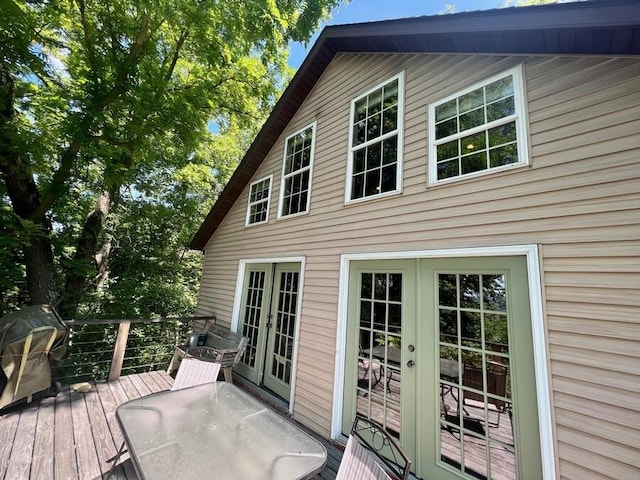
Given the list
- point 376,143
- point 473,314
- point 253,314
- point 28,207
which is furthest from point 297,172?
point 28,207

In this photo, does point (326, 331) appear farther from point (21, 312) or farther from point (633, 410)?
point (21, 312)

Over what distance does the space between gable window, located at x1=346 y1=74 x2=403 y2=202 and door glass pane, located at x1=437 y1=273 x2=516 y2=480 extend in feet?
4.72

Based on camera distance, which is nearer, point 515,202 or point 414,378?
point 515,202

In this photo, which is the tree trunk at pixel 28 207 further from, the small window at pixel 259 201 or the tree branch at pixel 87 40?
the small window at pixel 259 201

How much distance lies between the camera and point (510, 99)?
8.34 ft

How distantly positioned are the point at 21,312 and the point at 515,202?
5.81m

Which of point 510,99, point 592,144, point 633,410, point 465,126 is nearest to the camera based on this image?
point 633,410

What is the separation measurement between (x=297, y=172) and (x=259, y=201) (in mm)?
1324

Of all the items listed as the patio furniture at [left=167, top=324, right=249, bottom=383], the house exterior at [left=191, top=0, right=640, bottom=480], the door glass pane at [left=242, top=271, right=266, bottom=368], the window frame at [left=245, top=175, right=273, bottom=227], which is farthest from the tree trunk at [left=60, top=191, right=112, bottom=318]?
the house exterior at [left=191, top=0, right=640, bottom=480]

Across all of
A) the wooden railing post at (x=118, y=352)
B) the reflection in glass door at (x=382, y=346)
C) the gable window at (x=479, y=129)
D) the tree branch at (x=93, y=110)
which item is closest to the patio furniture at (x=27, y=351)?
the wooden railing post at (x=118, y=352)

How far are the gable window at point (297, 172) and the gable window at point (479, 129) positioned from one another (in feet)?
7.07

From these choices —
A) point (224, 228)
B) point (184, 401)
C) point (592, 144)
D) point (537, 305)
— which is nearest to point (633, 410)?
point (537, 305)

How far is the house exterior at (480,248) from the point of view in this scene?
183 cm

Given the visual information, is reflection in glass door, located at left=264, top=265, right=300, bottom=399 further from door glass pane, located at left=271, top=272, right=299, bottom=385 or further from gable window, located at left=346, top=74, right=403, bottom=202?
gable window, located at left=346, top=74, right=403, bottom=202
